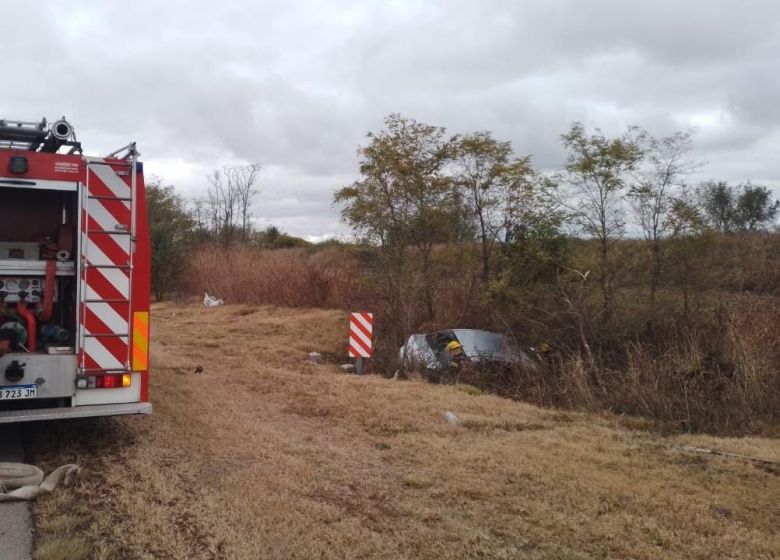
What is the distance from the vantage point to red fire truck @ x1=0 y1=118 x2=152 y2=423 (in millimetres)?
5727

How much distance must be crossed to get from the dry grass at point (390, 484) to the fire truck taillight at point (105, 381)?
0.63 metres

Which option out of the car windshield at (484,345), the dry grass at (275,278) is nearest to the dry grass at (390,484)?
the car windshield at (484,345)

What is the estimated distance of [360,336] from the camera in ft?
42.9

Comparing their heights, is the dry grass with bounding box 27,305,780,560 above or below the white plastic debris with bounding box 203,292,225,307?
below

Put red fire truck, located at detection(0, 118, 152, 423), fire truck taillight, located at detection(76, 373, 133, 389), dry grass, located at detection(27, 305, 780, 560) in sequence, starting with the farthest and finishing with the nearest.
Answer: fire truck taillight, located at detection(76, 373, 133, 389) < red fire truck, located at detection(0, 118, 152, 423) < dry grass, located at detection(27, 305, 780, 560)

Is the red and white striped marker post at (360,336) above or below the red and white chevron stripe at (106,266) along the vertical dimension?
below

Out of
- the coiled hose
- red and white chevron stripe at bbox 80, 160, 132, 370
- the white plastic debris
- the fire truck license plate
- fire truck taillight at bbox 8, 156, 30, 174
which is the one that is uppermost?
fire truck taillight at bbox 8, 156, 30, 174

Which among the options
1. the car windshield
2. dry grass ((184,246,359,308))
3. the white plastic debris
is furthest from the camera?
the white plastic debris

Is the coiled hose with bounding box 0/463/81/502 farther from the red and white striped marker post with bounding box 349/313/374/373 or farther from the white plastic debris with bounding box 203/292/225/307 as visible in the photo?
the white plastic debris with bounding box 203/292/225/307

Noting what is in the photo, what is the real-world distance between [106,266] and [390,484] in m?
3.16

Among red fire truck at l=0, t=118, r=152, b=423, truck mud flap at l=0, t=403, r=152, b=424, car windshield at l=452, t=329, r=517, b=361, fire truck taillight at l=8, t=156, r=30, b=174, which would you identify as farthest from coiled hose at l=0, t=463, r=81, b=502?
car windshield at l=452, t=329, r=517, b=361

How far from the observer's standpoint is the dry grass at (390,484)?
4289mm

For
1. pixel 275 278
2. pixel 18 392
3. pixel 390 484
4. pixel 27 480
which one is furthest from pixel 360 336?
pixel 275 278

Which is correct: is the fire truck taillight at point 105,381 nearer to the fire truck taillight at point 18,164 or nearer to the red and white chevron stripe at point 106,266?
the red and white chevron stripe at point 106,266
